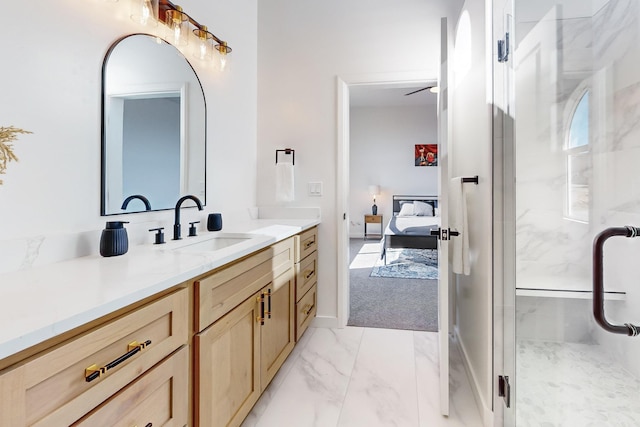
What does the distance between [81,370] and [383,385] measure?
1.67 meters

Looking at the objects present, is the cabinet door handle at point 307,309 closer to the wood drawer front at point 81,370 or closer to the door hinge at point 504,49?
the wood drawer front at point 81,370

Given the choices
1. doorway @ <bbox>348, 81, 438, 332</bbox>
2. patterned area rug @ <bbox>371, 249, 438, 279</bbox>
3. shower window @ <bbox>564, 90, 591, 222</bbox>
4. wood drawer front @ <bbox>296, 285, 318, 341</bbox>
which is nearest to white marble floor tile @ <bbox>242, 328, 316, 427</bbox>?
wood drawer front @ <bbox>296, 285, 318, 341</bbox>

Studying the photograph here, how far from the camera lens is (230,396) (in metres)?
1.39

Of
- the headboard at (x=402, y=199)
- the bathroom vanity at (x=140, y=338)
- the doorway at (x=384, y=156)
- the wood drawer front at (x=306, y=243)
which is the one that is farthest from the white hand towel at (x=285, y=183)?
the headboard at (x=402, y=199)

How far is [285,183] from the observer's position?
286 cm

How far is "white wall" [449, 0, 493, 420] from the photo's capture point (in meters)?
1.69

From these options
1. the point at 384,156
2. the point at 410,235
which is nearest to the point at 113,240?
the point at 410,235

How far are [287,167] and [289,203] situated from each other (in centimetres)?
31

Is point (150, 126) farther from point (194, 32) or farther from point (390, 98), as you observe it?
point (390, 98)

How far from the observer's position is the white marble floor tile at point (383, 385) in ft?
5.67

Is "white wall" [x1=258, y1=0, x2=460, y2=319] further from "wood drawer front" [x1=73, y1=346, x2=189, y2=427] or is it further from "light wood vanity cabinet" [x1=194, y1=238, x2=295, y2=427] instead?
"wood drawer front" [x1=73, y1=346, x2=189, y2=427]

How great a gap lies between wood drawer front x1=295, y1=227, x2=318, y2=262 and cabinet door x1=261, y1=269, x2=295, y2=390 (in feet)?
0.68

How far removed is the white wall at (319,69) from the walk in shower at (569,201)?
1292 mm

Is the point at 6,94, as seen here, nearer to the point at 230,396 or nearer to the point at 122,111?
the point at 122,111
